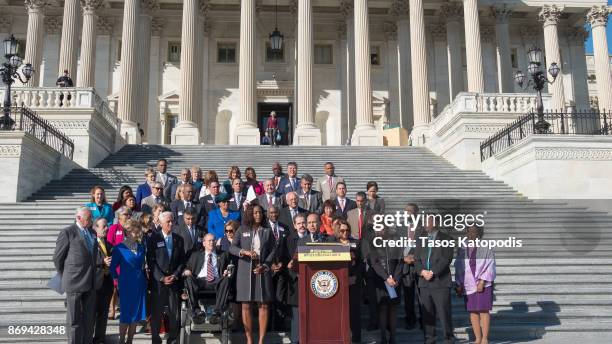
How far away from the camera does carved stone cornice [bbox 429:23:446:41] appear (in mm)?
35750

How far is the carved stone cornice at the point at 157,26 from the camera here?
34.8m

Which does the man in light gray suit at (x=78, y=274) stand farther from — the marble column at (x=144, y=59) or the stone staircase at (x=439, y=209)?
the marble column at (x=144, y=59)

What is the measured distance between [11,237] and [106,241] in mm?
5929

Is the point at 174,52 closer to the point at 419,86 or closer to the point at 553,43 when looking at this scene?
the point at 419,86

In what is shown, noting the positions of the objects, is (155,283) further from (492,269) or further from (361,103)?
(361,103)

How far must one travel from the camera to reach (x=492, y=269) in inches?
316

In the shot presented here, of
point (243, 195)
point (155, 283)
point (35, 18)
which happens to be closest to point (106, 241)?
point (155, 283)

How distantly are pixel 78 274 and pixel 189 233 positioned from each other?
1.71 metres

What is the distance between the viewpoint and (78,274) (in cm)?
729

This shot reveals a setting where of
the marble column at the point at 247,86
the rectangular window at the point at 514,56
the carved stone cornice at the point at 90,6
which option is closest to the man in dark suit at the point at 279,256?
the marble column at the point at 247,86

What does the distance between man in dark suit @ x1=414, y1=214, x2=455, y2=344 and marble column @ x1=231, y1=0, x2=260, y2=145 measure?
1912cm

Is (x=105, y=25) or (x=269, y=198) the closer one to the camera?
(x=269, y=198)

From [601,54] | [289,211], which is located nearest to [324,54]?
[601,54]

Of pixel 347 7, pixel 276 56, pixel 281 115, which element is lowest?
pixel 281 115
